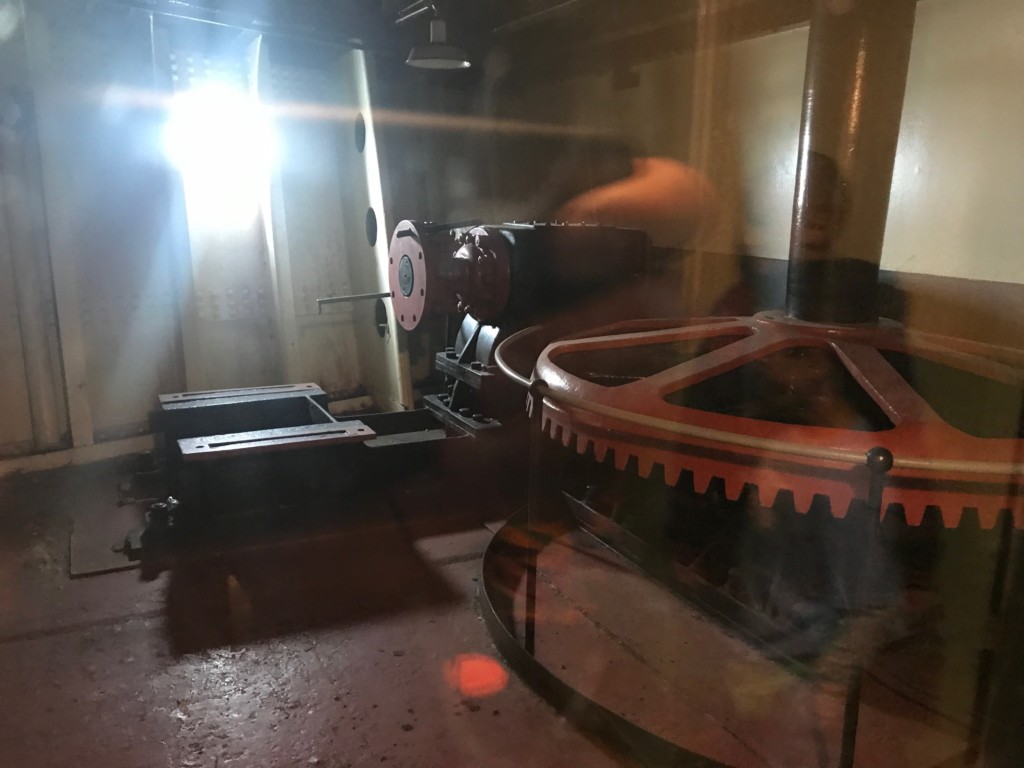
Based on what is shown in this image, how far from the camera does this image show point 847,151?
1.46 metres

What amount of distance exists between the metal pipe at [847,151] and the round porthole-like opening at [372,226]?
2.24 metres

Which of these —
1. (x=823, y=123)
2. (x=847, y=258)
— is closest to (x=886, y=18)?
(x=823, y=123)

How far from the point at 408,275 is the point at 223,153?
1.41 m

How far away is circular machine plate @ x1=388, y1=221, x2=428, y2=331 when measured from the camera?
2.54 m

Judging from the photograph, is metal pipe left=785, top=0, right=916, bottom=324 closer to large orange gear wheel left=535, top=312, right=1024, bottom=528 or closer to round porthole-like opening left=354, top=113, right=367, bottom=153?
large orange gear wheel left=535, top=312, right=1024, bottom=528

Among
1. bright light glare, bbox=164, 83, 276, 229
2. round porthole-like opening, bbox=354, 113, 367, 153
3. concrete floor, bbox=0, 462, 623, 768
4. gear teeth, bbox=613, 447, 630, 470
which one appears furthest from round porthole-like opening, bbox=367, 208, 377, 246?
gear teeth, bbox=613, 447, 630, 470

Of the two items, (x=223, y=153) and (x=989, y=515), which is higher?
(x=223, y=153)

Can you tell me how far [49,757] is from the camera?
1.37 metres

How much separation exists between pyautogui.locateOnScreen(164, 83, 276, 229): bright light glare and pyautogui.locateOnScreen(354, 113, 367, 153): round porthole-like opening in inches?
15.7

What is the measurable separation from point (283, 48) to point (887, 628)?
3.27 meters

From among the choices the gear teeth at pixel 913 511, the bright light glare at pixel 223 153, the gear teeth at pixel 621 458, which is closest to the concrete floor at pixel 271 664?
the gear teeth at pixel 621 458

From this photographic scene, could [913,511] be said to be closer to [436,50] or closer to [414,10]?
[436,50]

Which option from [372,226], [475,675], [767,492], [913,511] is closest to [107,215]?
[372,226]

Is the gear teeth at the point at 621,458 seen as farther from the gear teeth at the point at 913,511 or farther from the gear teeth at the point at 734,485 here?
the gear teeth at the point at 913,511
